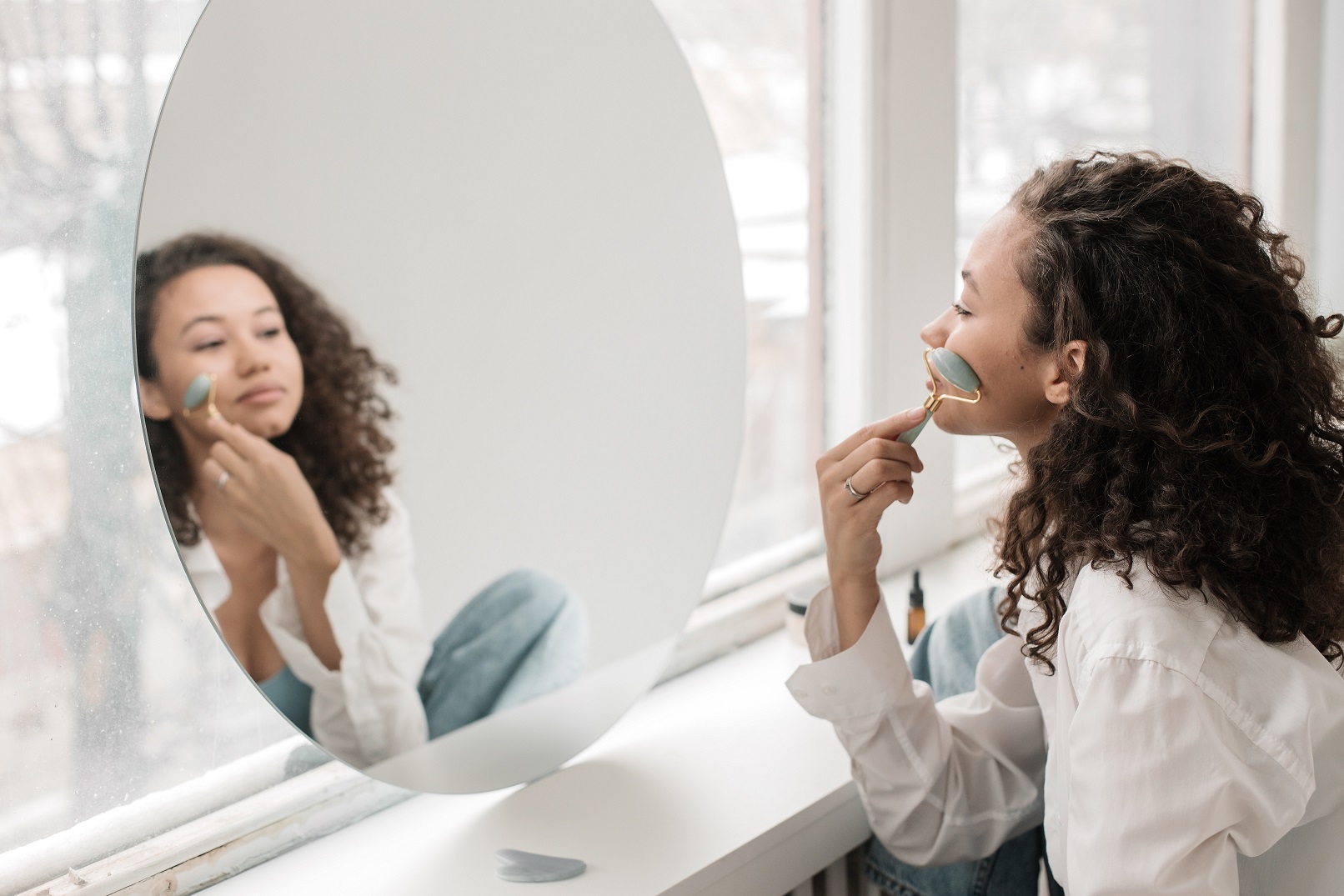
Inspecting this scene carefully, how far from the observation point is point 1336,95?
8.04 ft

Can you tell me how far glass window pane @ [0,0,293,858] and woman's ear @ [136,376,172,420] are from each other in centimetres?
15

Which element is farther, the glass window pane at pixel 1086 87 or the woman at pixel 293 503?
the glass window pane at pixel 1086 87

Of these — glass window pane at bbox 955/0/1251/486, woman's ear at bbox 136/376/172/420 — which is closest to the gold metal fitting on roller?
woman's ear at bbox 136/376/172/420

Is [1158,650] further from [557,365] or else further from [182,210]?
[182,210]

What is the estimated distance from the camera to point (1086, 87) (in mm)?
2078

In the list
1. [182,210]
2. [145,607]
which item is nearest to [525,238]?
[182,210]

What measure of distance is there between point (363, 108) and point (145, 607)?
437mm

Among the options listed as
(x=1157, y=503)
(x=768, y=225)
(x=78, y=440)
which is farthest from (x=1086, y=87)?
(x=78, y=440)

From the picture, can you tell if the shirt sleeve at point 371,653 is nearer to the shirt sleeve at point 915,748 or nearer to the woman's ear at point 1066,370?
the shirt sleeve at point 915,748

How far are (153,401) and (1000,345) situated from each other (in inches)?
25.2

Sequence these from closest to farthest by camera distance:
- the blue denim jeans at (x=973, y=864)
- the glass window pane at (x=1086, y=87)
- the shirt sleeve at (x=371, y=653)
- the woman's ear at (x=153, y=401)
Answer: the woman's ear at (x=153, y=401)
the shirt sleeve at (x=371, y=653)
the blue denim jeans at (x=973, y=864)
the glass window pane at (x=1086, y=87)

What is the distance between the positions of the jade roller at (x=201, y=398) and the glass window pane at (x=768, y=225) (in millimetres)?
755

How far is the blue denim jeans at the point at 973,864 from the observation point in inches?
43.9

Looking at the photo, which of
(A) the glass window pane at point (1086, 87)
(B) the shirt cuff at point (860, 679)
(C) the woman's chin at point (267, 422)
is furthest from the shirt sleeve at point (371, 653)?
(A) the glass window pane at point (1086, 87)
